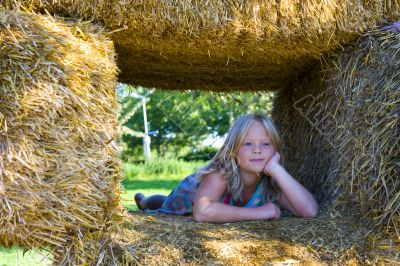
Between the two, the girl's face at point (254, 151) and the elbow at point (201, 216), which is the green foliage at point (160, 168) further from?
the elbow at point (201, 216)

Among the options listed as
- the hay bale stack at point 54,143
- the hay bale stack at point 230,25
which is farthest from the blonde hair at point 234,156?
the hay bale stack at point 54,143

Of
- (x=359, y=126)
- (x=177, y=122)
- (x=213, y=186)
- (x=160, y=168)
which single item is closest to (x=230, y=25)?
(x=359, y=126)

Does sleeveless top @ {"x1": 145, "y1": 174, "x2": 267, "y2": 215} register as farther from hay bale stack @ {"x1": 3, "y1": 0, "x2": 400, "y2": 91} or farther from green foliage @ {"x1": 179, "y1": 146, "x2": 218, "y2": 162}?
green foliage @ {"x1": 179, "y1": 146, "x2": 218, "y2": 162}

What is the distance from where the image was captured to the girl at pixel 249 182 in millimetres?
3320

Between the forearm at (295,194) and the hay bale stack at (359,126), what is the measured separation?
135 mm

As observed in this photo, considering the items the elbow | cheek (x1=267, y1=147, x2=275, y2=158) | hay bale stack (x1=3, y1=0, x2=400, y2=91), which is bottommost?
the elbow

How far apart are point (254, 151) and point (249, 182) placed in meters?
0.24

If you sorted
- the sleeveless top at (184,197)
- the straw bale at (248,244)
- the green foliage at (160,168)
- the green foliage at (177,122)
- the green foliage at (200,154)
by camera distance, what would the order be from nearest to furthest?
1. the straw bale at (248,244)
2. the sleeveless top at (184,197)
3. the green foliage at (160,168)
4. the green foliage at (200,154)
5. the green foliage at (177,122)

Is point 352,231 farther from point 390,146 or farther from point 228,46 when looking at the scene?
point 228,46

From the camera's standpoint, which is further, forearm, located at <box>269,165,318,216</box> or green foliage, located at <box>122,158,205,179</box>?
green foliage, located at <box>122,158,205,179</box>

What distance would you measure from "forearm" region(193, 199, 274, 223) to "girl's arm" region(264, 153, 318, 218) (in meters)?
0.22

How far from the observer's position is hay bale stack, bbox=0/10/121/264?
2.47 metres

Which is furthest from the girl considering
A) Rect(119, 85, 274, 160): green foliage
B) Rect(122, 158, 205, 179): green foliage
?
Rect(119, 85, 274, 160): green foliage

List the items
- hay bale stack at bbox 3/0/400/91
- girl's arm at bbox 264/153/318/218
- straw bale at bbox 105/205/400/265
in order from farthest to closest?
girl's arm at bbox 264/153/318/218 < hay bale stack at bbox 3/0/400/91 < straw bale at bbox 105/205/400/265
